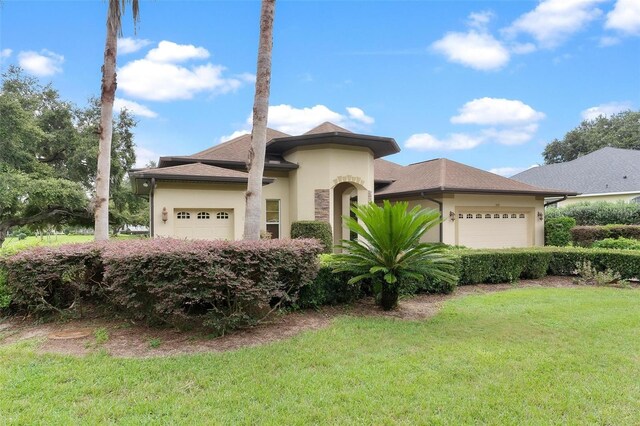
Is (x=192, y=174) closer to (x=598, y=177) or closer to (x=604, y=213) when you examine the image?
(x=604, y=213)

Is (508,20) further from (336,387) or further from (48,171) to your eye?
(48,171)

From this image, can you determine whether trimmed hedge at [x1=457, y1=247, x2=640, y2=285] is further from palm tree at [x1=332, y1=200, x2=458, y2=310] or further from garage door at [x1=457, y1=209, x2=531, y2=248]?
garage door at [x1=457, y1=209, x2=531, y2=248]

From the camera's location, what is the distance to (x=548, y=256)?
1099 centimetres

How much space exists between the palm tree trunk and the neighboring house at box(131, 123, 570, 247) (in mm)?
1693

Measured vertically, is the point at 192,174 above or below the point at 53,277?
above

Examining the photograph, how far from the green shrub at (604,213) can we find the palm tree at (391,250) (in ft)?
56.3

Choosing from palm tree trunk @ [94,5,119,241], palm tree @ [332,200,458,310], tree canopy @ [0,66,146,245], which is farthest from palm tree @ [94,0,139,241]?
tree canopy @ [0,66,146,245]

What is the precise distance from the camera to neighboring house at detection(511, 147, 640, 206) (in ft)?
73.9

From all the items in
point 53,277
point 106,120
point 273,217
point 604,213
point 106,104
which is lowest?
point 53,277

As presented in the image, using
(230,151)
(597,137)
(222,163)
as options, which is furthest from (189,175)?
(597,137)

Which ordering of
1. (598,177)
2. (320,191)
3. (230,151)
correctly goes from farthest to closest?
(598,177)
(230,151)
(320,191)

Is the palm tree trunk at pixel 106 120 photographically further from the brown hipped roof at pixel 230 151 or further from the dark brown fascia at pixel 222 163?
the brown hipped roof at pixel 230 151

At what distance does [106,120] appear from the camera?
9.71 metres

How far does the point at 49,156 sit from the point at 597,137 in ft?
167
